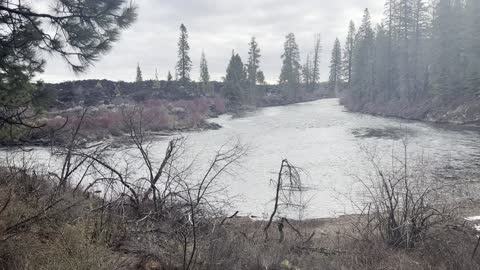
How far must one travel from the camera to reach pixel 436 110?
126 feet

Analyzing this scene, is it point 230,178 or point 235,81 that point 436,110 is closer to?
point 230,178

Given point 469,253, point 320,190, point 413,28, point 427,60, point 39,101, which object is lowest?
point 320,190

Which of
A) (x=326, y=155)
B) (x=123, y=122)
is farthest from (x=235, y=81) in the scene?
(x=123, y=122)

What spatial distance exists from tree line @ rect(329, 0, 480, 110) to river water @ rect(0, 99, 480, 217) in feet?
39.2

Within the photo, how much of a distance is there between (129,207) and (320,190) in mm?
7990

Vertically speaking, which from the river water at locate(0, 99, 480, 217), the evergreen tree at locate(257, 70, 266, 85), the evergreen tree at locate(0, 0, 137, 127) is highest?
the evergreen tree at locate(257, 70, 266, 85)

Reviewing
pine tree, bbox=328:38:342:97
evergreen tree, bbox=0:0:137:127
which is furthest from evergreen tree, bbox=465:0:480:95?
pine tree, bbox=328:38:342:97

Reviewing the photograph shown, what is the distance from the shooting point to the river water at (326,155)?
13047 mm

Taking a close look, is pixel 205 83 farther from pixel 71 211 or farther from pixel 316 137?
pixel 71 211

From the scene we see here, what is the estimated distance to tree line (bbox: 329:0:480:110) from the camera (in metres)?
39.7

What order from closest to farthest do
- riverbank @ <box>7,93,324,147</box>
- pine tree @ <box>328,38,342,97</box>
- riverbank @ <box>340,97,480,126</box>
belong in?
riverbank @ <box>7,93,324,147</box> → riverbank @ <box>340,97,480,126</box> → pine tree @ <box>328,38,342,97</box>

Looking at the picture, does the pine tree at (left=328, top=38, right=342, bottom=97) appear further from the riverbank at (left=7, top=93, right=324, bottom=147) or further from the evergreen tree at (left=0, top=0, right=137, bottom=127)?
the evergreen tree at (left=0, top=0, right=137, bottom=127)

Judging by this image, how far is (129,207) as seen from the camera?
25.4ft

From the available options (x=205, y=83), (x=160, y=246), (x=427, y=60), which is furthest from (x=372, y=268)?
(x=205, y=83)
